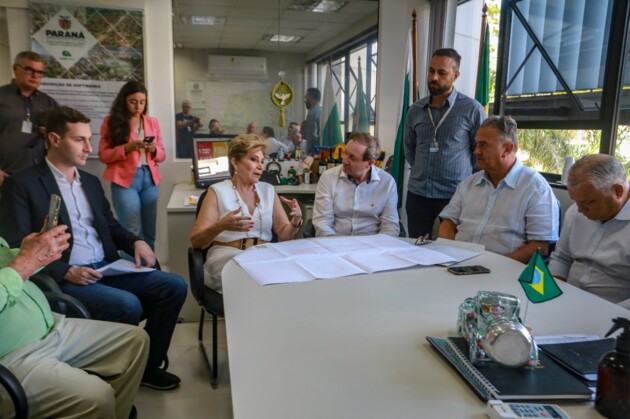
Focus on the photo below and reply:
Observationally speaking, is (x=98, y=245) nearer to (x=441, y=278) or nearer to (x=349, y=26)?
(x=441, y=278)

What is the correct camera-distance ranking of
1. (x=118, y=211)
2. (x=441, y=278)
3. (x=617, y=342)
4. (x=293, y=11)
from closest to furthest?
1. (x=617, y=342)
2. (x=441, y=278)
3. (x=118, y=211)
4. (x=293, y=11)

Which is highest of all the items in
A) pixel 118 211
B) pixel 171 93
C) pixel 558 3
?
pixel 558 3

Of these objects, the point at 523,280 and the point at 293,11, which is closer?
the point at 523,280

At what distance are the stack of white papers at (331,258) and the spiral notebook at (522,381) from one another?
0.73 meters

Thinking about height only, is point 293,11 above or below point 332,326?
above

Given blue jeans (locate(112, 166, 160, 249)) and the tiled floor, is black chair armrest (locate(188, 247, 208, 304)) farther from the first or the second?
blue jeans (locate(112, 166, 160, 249))

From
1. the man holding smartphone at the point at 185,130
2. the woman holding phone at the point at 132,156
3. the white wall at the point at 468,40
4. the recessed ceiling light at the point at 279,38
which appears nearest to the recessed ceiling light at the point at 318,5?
the recessed ceiling light at the point at 279,38

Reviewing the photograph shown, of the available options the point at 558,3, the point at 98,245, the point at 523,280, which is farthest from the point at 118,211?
the point at 558,3

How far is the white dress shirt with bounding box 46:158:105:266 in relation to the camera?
218cm

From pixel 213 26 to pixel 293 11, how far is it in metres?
0.78

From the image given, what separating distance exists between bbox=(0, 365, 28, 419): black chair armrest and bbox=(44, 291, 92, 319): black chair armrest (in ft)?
1.79

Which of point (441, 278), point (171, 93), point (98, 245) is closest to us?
point (441, 278)

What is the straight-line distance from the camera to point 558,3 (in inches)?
125

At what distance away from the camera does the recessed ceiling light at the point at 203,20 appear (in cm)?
433
